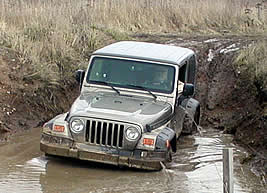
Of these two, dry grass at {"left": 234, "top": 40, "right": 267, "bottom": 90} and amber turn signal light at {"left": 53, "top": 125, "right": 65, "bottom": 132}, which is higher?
amber turn signal light at {"left": 53, "top": 125, "right": 65, "bottom": 132}

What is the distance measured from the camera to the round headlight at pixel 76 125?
29.9ft

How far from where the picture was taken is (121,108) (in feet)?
31.1

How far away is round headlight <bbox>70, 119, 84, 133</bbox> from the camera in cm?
911

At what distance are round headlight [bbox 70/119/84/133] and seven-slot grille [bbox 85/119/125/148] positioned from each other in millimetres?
90

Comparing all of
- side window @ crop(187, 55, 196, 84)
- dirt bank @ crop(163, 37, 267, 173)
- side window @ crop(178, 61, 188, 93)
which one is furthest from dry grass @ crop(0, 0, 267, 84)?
side window @ crop(178, 61, 188, 93)

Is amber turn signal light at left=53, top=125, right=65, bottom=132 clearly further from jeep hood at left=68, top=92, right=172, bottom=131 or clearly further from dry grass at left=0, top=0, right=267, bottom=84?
dry grass at left=0, top=0, right=267, bottom=84

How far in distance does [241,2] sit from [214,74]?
1077cm

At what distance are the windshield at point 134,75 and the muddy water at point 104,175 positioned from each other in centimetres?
124

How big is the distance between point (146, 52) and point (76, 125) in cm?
222

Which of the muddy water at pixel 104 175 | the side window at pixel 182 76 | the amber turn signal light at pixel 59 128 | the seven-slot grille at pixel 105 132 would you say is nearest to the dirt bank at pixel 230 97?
the muddy water at pixel 104 175

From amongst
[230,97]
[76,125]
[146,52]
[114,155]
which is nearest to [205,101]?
[230,97]

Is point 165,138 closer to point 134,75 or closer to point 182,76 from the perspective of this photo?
point 134,75

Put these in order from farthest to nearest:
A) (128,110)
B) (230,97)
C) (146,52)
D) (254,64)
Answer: (254,64) < (230,97) < (146,52) < (128,110)

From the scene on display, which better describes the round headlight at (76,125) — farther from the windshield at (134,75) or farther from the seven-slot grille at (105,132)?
the windshield at (134,75)
